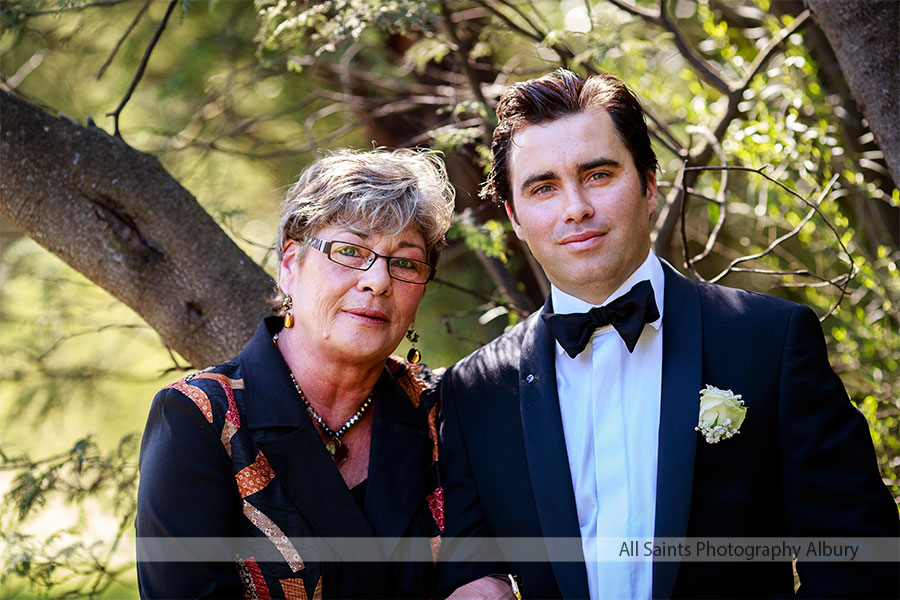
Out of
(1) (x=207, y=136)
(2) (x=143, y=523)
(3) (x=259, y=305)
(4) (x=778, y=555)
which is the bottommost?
(4) (x=778, y=555)

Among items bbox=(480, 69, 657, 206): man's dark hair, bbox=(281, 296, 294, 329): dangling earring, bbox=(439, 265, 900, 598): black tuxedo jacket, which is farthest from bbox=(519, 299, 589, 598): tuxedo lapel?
bbox=(281, 296, 294, 329): dangling earring

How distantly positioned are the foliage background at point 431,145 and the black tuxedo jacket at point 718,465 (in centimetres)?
61

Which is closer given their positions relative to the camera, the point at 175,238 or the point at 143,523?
the point at 143,523

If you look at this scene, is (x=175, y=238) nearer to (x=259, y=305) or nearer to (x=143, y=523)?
(x=259, y=305)

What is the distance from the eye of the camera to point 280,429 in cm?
242

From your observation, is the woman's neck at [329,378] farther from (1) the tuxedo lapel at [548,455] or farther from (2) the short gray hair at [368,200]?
(1) the tuxedo lapel at [548,455]

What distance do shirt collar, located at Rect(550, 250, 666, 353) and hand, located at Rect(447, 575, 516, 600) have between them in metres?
0.69

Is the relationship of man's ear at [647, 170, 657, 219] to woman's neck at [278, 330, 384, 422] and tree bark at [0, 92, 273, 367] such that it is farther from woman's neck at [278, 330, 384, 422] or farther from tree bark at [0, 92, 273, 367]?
tree bark at [0, 92, 273, 367]

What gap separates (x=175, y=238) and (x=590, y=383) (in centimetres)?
157

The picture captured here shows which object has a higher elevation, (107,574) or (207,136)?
(207,136)

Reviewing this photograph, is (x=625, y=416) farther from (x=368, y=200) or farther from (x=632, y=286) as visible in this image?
(x=368, y=200)

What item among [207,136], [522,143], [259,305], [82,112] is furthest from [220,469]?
[82,112]

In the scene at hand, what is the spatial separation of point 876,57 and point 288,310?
2.09m

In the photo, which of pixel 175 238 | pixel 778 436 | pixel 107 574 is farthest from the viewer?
pixel 107 574
